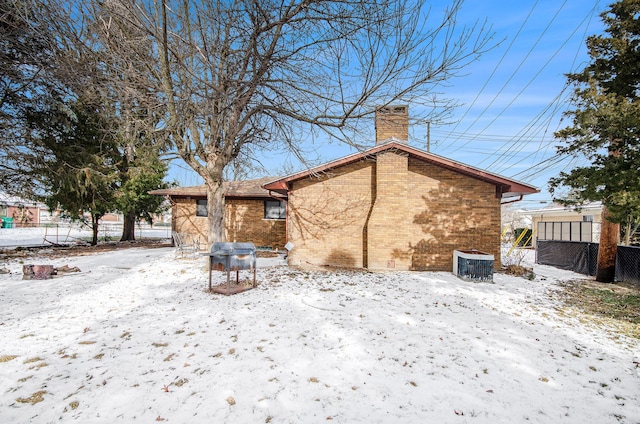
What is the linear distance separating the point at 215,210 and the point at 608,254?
42.4ft

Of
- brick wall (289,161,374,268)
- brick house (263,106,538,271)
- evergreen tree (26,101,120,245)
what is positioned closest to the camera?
brick house (263,106,538,271)

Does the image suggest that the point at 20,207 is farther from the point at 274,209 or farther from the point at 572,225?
the point at 572,225

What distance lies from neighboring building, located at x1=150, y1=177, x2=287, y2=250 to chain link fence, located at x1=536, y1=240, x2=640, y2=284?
498 inches

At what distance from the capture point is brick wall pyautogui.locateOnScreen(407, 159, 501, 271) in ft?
33.2

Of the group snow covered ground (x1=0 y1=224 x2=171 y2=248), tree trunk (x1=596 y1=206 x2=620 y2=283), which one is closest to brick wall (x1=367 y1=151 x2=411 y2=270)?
tree trunk (x1=596 y1=206 x2=620 y2=283)

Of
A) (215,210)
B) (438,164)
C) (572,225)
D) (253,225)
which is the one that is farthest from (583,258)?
(253,225)

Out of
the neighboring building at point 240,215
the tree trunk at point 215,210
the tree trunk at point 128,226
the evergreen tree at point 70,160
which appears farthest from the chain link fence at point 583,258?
the tree trunk at point 128,226

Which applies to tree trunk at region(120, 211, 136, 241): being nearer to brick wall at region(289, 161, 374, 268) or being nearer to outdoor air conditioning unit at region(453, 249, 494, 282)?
brick wall at region(289, 161, 374, 268)

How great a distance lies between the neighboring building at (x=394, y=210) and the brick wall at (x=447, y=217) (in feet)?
0.10

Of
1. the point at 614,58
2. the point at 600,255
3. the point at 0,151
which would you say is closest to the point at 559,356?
the point at 600,255

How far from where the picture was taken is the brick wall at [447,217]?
1012 cm

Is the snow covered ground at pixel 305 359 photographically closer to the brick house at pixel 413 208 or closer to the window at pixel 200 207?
the brick house at pixel 413 208

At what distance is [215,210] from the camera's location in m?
9.13

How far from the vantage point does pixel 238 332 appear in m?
4.59
